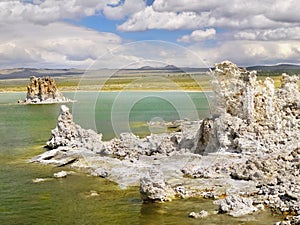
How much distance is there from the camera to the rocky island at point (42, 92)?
118m

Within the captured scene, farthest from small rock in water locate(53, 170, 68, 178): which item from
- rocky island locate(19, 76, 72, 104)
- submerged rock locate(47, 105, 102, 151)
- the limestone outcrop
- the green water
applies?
rocky island locate(19, 76, 72, 104)

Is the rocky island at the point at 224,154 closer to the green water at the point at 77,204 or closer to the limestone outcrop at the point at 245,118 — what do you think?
the limestone outcrop at the point at 245,118

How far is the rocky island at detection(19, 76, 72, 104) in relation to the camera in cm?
11825

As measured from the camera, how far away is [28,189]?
2880 cm

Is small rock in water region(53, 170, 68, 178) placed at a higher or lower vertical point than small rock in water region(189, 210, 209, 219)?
higher

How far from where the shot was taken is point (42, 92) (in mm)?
120812

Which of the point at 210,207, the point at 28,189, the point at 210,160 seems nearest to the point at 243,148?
the point at 210,160

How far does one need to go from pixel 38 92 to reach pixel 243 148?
96239mm

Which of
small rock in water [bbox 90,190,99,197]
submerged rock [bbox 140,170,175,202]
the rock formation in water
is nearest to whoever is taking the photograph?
submerged rock [bbox 140,170,175,202]

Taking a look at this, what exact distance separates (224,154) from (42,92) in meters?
94.9

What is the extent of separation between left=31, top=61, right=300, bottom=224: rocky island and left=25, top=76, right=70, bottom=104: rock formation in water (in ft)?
256

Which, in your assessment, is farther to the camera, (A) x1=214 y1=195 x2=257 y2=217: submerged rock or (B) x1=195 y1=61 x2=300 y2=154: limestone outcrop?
(B) x1=195 y1=61 x2=300 y2=154: limestone outcrop

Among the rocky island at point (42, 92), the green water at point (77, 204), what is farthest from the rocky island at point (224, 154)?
the rocky island at point (42, 92)

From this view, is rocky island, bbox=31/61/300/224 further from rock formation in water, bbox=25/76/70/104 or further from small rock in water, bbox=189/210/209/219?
rock formation in water, bbox=25/76/70/104
